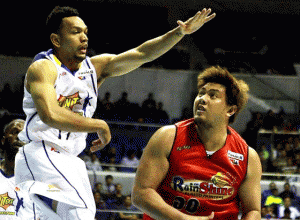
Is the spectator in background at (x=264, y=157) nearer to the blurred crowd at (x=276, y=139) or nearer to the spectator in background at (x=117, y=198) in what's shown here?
the blurred crowd at (x=276, y=139)

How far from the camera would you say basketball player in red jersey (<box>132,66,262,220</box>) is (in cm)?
285

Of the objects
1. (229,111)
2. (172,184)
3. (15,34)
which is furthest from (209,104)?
(15,34)

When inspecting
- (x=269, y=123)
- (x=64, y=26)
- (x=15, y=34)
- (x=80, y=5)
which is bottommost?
(x=269, y=123)

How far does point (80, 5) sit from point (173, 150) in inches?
553

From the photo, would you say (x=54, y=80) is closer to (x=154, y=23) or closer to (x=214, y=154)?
(x=214, y=154)

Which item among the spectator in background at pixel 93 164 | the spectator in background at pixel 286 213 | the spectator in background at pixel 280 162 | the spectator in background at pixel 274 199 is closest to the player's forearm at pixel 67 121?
Answer: the spectator in background at pixel 93 164

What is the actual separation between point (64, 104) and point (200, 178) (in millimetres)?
994

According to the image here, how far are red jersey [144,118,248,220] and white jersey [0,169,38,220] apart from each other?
1574mm

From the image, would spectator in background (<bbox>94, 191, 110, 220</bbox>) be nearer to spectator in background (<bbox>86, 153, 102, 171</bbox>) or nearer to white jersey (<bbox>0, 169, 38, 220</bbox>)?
spectator in background (<bbox>86, 153, 102, 171</bbox>)

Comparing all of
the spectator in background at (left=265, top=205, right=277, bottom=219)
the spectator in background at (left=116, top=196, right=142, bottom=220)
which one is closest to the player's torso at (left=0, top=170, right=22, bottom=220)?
the spectator in background at (left=116, top=196, right=142, bottom=220)

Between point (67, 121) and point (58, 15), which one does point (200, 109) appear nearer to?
point (67, 121)

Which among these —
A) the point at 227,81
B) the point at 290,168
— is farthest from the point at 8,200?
the point at 290,168

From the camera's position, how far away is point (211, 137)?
3.02 meters

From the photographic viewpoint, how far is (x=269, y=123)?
515 inches
